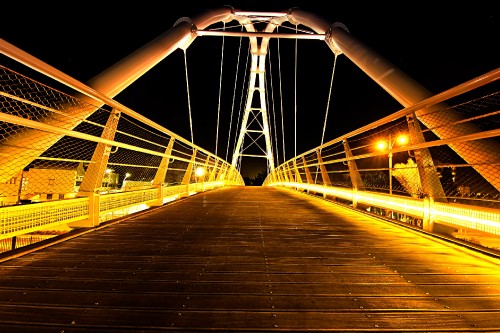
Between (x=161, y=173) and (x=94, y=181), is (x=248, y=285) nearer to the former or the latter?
(x=94, y=181)

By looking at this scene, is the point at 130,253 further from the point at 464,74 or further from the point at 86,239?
the point at 464,74

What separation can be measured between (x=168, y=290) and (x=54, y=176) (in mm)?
3041

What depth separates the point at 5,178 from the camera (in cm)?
346

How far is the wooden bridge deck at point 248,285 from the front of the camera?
1.63 metres

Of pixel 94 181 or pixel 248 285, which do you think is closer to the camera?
pixel 248 285

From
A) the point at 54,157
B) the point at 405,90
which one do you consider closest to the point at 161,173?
the point at 54,157

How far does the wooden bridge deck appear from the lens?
1.63m

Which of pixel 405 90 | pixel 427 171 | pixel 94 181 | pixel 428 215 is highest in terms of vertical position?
pixel 405 90

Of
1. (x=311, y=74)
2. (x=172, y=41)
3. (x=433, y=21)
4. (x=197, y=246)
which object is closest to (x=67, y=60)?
(x=311, y=74)

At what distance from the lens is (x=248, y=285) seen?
2.07 m

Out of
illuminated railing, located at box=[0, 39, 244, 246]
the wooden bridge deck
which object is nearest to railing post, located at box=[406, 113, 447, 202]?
the wooden bridge deck

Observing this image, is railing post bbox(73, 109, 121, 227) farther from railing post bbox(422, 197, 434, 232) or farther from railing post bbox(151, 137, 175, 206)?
railing post bbox(422, 197, 434, 232)

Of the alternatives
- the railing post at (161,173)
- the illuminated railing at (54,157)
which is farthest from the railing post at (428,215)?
the railing post at (161,173)

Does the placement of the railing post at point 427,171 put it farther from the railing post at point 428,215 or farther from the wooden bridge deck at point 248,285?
the wooden bridge deck at point 248,285
